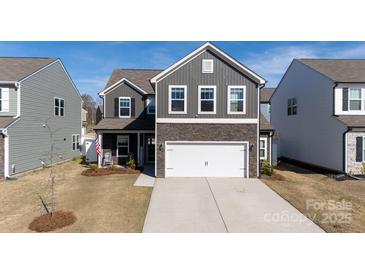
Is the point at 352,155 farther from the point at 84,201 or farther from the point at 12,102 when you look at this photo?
the point at 12,102

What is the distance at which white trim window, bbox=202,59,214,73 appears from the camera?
14.3 meters

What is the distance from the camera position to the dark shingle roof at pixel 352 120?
49.0ft

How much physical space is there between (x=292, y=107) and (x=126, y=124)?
584 inches

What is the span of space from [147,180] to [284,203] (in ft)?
23.7

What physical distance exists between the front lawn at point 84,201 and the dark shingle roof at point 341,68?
1497 centimetres

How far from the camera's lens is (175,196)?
10773 millimetres

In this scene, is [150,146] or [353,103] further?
[150,146]

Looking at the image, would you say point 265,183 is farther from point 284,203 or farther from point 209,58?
point 209,58

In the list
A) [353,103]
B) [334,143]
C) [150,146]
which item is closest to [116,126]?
[150,146]

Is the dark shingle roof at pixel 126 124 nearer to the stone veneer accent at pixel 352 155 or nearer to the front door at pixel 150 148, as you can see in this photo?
the front door at pixel 150 148

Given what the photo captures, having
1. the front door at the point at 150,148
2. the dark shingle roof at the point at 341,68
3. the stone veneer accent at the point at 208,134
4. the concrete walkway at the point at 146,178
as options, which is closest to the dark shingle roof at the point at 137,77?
the front door at the point at 150,148

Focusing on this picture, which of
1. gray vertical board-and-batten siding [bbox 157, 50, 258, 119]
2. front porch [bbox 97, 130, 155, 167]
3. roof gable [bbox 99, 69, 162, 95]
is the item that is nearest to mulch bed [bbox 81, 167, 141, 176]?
front porch [bbox 97, 130, 155, 167]

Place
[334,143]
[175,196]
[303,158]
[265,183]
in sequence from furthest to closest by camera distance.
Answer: [303,158] < [334,143] < [265,183] < [175,196]

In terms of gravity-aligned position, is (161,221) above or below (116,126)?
below
